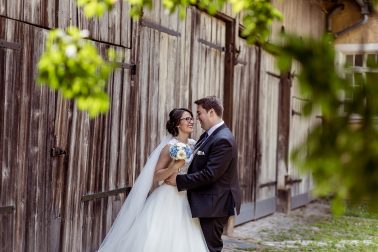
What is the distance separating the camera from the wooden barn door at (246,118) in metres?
10.5

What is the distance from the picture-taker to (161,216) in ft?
20.0

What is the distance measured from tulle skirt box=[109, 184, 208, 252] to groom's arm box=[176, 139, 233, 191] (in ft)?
0.74

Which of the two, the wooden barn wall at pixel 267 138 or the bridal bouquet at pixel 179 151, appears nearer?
the bridal bouquet at pixel 179 151

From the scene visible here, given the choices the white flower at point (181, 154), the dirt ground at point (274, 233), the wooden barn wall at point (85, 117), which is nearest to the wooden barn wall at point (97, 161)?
the wooden barn wall at point (85, 117)

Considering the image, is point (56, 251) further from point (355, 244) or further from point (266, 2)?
point (355, 244)

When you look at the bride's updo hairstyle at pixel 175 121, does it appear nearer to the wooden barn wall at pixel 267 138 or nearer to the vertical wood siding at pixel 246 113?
the vertical wood siding at pixel 246 113

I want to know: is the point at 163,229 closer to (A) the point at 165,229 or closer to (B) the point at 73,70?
(A) the point at 165,229

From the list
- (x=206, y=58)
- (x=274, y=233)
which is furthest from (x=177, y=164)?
(x=274, y=233)

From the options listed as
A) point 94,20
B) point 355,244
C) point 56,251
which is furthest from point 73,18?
point 355,244

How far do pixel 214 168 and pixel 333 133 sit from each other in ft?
13.8

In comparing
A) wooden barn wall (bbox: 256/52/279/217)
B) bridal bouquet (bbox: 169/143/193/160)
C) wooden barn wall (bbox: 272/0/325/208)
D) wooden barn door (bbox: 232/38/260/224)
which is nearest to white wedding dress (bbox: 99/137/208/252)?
bridal bouquet (bbox: 169/143/193/160)

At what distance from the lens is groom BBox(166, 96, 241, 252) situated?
6.02m

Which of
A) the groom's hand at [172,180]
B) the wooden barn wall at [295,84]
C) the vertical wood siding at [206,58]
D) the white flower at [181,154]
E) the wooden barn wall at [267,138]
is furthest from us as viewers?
the wooden barn wall at [295,84]

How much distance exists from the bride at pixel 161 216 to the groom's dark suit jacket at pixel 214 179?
0.40 ft
